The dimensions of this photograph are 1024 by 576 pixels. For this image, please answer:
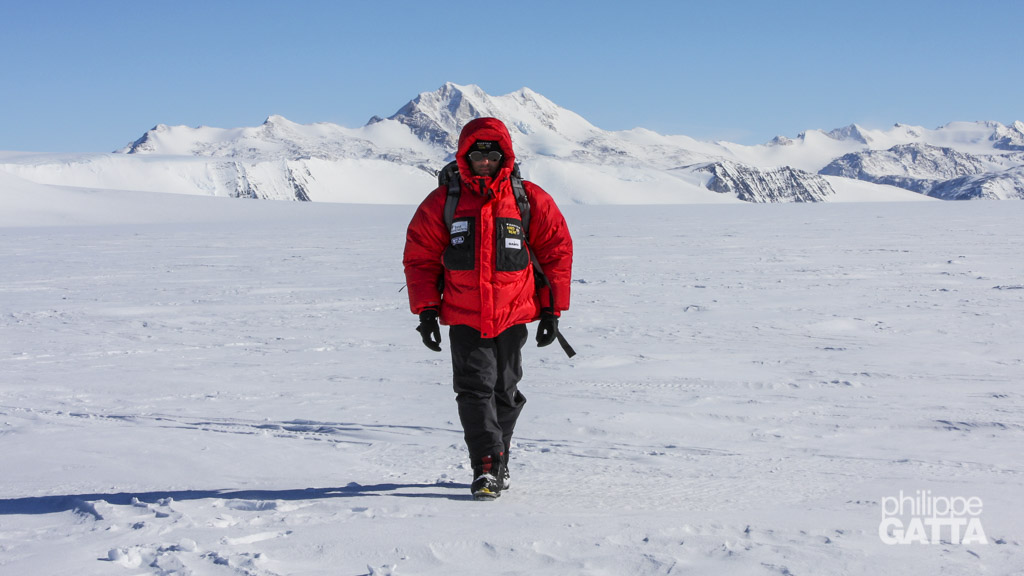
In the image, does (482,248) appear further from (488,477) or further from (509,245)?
(488,477)

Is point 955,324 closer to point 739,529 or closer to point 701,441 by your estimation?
point 701,441

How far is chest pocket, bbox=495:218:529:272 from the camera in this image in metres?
3.12

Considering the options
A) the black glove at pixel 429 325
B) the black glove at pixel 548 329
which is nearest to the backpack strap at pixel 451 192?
the black glove at pixel 429 325

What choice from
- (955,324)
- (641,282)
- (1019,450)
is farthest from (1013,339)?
(641,282)

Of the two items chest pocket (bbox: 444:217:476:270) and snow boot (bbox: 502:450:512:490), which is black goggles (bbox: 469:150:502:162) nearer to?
chest pocket (bbox: 444:217:476:270)

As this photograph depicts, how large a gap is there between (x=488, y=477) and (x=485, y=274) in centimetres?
81

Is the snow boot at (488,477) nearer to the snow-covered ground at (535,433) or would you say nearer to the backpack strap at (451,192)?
the snow-covered ground at (535,433)

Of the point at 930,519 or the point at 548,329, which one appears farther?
the point at 548,329

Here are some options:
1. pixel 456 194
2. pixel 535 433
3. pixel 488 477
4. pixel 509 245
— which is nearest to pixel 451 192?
pixel 456 194

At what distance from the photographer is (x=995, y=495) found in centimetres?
295

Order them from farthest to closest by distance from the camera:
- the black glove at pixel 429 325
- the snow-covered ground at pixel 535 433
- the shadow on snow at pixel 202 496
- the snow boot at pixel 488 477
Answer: the black glove at pixel 429 325 < the snow boot at pixel 488 477 < the shadow on snow at pixel 202 496 < the snow-covered ground at pixel 535 433

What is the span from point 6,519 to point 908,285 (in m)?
9.24

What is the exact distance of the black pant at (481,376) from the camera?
3.16 meters

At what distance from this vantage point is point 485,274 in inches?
123
